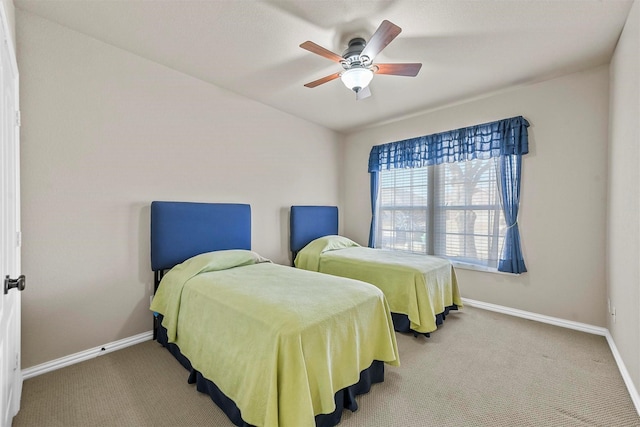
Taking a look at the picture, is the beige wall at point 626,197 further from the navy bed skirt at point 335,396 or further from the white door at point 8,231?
the white door at point 8,231

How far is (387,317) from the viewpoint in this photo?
1954 millimetres

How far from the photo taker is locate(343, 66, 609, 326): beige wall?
275cm

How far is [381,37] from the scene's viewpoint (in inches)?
73.6

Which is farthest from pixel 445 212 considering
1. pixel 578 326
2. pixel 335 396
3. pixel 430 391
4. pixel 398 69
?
pixel 335 396

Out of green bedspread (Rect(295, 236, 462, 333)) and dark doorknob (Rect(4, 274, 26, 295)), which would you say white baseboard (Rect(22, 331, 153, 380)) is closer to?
dark doorknob (Rect(4, 274, 26, 295))

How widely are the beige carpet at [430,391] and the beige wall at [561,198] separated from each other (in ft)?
1.76

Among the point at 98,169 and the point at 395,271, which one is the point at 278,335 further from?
the point at 98,169

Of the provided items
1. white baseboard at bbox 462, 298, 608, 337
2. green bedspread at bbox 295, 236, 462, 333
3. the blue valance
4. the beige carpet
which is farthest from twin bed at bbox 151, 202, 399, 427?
the blue valance

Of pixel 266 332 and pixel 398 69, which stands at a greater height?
pixel 398 69

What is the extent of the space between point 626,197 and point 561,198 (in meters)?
0.95

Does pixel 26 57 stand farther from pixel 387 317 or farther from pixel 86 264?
pixel 387 317

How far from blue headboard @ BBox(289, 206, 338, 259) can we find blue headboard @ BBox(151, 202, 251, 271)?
0.77 m

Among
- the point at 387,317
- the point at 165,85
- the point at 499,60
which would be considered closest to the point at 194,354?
the point at 387,317

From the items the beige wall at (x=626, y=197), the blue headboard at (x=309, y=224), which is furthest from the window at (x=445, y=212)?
the beige wall at (x=626, y=197)
